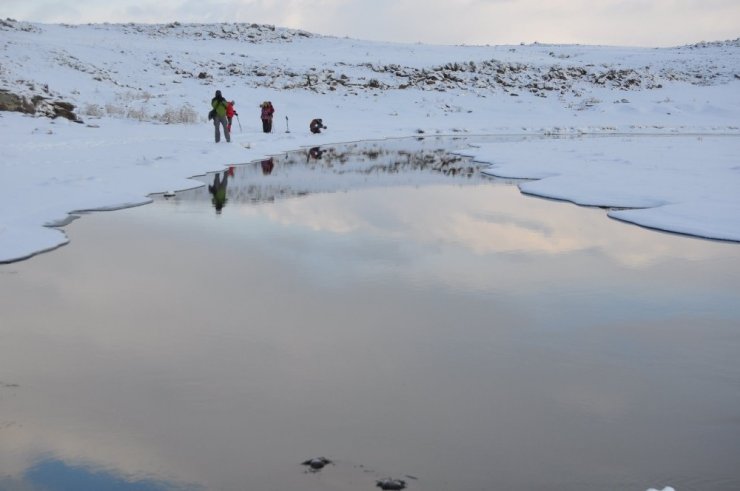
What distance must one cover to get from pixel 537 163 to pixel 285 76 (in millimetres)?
31752

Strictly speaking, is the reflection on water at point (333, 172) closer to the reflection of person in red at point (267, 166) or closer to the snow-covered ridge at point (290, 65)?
the reflection of person in red at point (267, 166)

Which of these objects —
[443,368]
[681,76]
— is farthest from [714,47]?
[443,368]

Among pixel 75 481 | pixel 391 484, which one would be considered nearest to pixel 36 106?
pixel 75 481

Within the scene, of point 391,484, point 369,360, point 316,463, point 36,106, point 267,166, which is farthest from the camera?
point 36,106

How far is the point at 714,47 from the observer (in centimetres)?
8619

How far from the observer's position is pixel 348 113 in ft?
139

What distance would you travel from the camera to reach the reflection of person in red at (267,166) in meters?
19.0

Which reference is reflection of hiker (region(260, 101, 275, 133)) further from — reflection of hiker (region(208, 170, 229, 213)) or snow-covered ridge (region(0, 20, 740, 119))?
reflection of hiker (region(208, 170, 229, 213))

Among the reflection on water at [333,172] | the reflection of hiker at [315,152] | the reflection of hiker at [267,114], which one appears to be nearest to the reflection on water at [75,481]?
the reflection on water at [333,172]

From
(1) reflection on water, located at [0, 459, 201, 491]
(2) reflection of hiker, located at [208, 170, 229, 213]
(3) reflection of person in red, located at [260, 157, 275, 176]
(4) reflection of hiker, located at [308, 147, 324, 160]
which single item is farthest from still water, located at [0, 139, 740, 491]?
(4) reflection of hiker, located at [308, 147, 324, 160]

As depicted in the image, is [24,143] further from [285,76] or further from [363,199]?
[285,76]

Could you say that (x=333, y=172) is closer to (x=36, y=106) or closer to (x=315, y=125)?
(x=36, y=106)

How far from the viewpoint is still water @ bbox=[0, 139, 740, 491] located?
425 cm

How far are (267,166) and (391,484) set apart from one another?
17159mm
